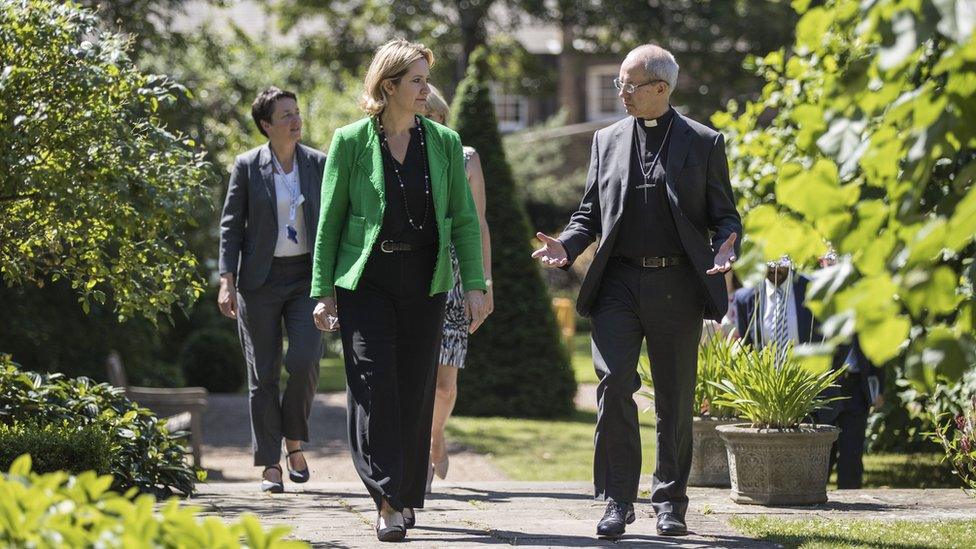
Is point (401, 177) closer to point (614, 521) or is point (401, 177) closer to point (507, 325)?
point (614, 521)

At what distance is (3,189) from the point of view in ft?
19.9

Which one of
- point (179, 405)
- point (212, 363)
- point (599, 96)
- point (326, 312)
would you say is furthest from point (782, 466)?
point (599, 96)

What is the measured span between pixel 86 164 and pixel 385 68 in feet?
5.55

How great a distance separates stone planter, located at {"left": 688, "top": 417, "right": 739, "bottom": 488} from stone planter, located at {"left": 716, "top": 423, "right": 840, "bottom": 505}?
923 millimetres

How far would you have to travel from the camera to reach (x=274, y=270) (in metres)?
7.10

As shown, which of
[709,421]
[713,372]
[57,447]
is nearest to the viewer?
[57,447]

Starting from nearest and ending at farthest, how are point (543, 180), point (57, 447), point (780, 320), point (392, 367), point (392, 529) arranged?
point (392, 529) < point (392, 367) < point (57, 447) < point (780, 320) < point (543, 180)

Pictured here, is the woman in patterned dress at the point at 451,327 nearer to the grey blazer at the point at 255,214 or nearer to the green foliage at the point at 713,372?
the grey blazer at the point at 255,214

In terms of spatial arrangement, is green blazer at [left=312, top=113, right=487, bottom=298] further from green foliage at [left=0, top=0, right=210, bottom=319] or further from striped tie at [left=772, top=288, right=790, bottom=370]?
striped tie at [left=772, top=288, right=790, bottom=370]

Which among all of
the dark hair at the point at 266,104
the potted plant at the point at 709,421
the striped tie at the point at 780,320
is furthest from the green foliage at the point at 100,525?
the striped tie at the point at 780,320

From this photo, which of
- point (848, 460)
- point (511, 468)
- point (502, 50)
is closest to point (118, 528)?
point (848, 460)

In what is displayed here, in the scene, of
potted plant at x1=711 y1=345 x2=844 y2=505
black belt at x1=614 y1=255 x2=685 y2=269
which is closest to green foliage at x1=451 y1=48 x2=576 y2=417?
potted plant at x1=711 y1=345 x2=844 y2=505

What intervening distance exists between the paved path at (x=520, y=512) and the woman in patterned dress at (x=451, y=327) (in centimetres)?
30

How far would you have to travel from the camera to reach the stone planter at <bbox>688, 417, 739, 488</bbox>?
746 cm
